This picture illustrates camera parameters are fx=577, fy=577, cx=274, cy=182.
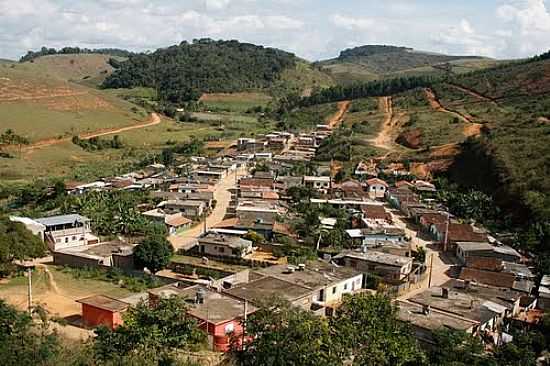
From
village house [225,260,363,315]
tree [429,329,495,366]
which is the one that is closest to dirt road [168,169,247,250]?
village house [225,260,363,315]

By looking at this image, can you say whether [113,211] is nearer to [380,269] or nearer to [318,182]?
[380,269]

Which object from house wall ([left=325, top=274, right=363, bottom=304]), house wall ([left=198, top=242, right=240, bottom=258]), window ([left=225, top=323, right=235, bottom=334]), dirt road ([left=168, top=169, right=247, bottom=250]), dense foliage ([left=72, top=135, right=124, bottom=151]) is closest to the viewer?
window ([left=225, top=323, right=235, bottom=334])

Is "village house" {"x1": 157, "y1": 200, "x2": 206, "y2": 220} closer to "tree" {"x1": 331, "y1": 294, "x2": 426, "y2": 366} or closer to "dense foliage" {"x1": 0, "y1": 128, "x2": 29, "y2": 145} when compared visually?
"tree" {"x1": 331, "y1": 294, "x2": 426, "y2": 366}

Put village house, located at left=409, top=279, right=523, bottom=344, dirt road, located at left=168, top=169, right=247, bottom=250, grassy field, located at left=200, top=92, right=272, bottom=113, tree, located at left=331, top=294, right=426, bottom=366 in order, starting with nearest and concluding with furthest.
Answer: tree, located at left=331, top=294, right=426, bottom=366 < village house, located at left=409, top=279, right=523, bottom=344 < dirt road, located at left=168, top=169, right=247, bottom=250 < grassy field, located at left=200, top=92, right=272, bottom=113

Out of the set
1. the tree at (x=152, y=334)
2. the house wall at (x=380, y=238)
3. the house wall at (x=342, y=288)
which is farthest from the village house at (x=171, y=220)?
the tree at (x=152, y=334)

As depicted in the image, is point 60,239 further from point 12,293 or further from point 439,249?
point 439,249

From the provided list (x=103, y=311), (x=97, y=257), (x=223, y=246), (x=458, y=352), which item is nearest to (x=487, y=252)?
(x=223, y=246)

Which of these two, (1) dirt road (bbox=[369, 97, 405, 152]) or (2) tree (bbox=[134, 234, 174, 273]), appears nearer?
(2) tree (bbox=[134, 234, 174, 273])

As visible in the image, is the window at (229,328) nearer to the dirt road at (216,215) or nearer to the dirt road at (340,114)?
the dirt road at (216,215)
